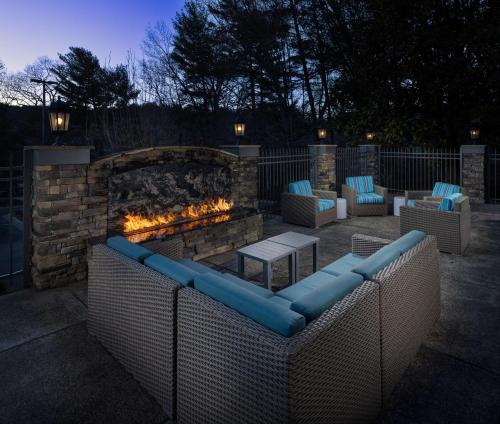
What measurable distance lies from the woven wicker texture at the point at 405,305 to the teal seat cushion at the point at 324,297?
0.20 meters

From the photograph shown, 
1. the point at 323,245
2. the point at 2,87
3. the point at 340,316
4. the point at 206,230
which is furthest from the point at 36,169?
the point at 2,87

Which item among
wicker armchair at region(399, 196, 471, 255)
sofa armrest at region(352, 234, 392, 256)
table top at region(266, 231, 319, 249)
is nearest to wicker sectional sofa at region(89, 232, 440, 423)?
sofa armrest at region(352, 234, 392, 256)

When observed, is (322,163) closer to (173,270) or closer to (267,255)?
(267,255)

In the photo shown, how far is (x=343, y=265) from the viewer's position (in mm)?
3525

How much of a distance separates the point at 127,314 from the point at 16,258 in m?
8.32

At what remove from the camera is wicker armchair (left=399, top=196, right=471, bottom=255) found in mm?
5254

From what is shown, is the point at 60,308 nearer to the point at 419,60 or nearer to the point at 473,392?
the point at 473,392

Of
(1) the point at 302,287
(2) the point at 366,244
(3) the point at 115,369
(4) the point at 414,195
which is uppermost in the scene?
(4) the point at 414,195

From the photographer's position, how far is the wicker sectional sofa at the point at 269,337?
1.59 m

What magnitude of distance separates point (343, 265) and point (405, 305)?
3.45 feet

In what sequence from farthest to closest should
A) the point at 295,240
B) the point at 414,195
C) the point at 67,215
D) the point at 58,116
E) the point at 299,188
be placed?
the point at 414,195
the point at 299,188
the point at 295,240
the point at 67,215
the point at 58,116

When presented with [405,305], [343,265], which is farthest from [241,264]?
[405,305]

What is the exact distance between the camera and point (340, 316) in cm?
179

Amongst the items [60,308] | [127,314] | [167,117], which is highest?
[167,117]
